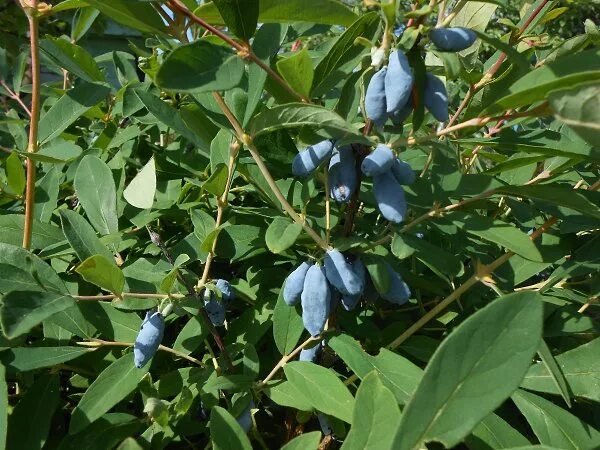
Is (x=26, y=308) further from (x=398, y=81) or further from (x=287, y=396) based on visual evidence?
(x=398, y=81)

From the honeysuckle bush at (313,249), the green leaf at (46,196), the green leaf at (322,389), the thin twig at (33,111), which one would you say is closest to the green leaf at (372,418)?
the honeysuckle bush at (313,249)

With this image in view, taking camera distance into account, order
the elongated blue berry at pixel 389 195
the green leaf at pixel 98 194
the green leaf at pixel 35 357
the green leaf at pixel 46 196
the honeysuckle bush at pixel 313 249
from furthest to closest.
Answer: the green leaf at pixel 46 196 < the green leaf at pixel 98 194 < the green leaf at pixel 35 357 < the elongated blue berry at pixel 389 195 < the honeysuckle bush at pixel 313 249

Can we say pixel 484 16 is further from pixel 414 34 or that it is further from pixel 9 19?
pixel 9 19

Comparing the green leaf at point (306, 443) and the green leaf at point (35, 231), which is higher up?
the green leaf at point (35, 231)

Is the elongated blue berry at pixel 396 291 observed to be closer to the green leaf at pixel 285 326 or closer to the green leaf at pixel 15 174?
the green leaf at pixel 285 326

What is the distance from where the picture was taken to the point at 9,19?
4039mm

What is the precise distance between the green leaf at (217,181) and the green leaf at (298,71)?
0.17 meters

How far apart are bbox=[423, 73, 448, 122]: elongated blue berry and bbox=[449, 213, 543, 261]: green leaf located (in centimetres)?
16

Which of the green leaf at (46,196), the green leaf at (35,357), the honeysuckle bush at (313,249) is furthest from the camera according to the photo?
the green leaf at (46,196)

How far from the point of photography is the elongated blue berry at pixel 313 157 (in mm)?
670

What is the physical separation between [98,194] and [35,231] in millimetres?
123

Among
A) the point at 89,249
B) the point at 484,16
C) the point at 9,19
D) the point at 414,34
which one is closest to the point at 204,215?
the point at 89,249

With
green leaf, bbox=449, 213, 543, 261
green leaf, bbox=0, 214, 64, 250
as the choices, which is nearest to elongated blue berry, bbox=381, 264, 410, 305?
green leaf, bbox=449, 213, 543, 261

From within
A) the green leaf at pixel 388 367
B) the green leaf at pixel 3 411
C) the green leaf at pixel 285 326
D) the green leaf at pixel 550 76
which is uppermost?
the green leaf at pixel 550 76
